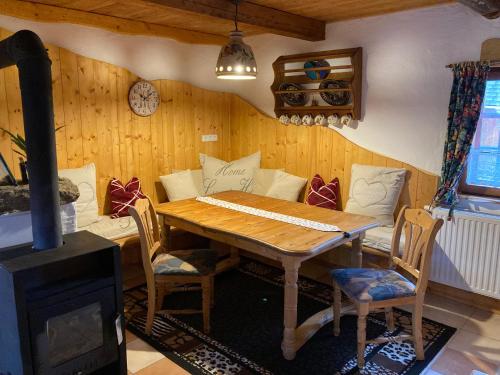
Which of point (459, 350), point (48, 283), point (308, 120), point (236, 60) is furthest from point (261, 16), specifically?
point (459, 350)

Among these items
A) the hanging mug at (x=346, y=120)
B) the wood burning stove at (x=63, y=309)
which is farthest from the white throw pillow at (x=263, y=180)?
the wood burning stove at (x=63, y=309)

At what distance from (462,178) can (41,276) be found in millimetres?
3040

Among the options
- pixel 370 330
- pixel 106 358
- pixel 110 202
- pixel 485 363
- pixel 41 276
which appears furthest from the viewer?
pixel 110 202

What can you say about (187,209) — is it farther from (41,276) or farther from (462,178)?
(462,178)

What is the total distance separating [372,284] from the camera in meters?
2.37

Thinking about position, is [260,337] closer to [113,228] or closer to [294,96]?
[113,228]

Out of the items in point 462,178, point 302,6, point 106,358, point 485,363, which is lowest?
point 485,363

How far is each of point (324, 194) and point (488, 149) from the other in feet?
4.50

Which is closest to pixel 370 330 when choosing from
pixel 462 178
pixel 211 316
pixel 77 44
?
pixel 211 316

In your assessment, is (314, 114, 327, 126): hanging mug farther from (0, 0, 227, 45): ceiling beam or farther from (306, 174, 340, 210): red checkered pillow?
(0, 0, 227, 45): ceiling beam

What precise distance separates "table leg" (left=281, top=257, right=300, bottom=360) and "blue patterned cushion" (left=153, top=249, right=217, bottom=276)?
60 centimetres

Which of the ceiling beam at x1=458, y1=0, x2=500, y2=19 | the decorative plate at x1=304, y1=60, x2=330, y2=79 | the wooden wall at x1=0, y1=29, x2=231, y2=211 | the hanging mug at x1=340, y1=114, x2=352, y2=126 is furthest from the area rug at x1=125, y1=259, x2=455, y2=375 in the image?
the ceiling beam at x1=458, y1=0, x2=500, y2=19

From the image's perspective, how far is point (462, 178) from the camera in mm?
3309

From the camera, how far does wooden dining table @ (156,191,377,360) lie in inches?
91.0
